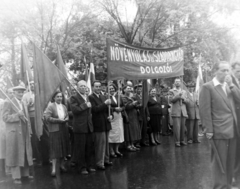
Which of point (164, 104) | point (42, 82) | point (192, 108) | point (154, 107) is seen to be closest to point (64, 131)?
point (42, 82)

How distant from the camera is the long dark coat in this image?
618 cm

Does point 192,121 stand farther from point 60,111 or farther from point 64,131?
point 60,111

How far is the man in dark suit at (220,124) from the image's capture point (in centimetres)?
439

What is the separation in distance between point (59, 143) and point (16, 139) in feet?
3.05

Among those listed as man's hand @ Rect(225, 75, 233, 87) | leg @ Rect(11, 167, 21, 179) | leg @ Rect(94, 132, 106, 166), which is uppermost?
man's hand @ Rect(225, 75, 233, 87)

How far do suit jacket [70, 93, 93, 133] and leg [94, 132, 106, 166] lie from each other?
1.34 ft

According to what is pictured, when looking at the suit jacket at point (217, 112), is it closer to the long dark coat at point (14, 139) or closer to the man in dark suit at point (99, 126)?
the man in dark suit at point (99, 126)

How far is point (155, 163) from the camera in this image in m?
7.11

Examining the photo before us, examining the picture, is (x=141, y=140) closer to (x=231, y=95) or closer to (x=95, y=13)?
(x=231, y=95)

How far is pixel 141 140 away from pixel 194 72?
16.4 m

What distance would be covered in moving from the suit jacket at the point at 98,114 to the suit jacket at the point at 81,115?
0.83ft

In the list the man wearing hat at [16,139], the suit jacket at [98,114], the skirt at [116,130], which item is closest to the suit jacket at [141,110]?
the skirt at [116,130]

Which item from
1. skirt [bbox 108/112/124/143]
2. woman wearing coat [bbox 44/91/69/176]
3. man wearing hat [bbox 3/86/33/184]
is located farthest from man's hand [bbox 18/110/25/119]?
skirt [bbox 108/112/124/143]

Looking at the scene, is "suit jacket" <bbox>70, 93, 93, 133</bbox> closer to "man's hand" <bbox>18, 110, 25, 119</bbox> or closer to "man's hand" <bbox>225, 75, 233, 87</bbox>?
"man's hand" <bbox>18, 110, 25, 119</bbox>
